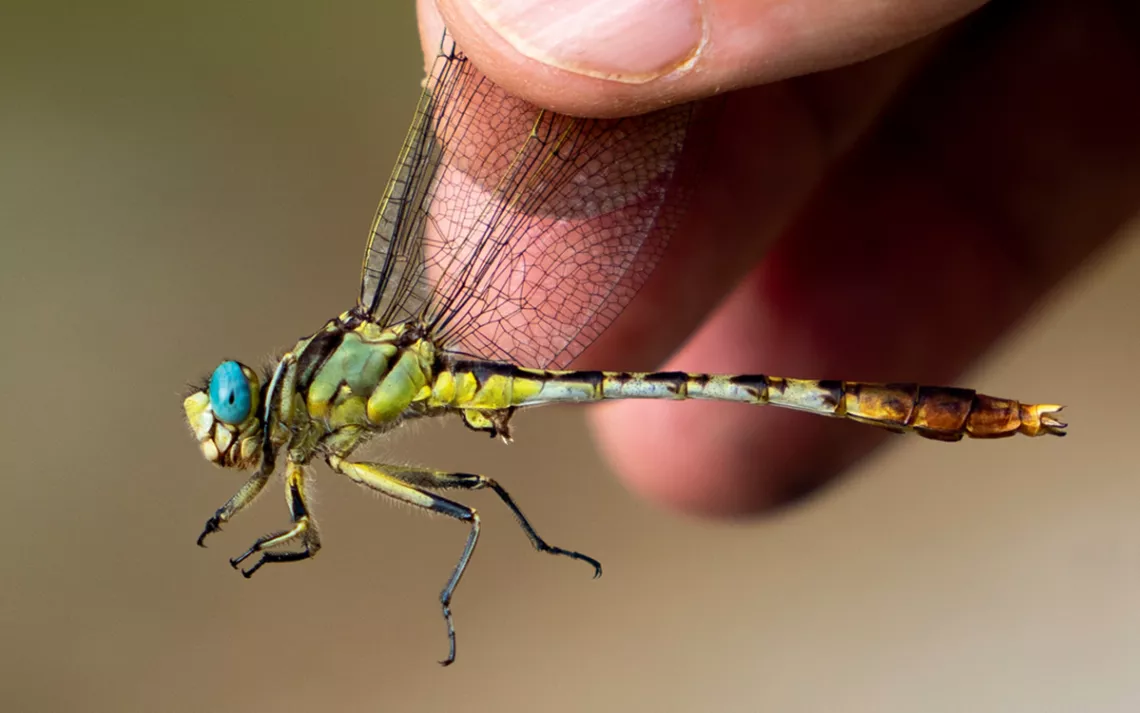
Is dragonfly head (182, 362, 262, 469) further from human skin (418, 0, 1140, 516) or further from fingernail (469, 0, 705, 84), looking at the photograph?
human skin (418, 0, 1140, 516)

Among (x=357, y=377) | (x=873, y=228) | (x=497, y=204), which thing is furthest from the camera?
(x=873, y=228)

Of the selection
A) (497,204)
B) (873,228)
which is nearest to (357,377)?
(497,204)

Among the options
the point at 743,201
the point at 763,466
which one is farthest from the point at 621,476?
Answer: the point at 743,201

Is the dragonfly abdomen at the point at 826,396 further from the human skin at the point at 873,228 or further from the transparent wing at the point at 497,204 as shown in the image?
the human skin at the point at 873,228

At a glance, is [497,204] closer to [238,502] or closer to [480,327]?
[480,327]

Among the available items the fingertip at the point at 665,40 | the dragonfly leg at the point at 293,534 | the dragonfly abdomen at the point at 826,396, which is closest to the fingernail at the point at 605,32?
the fingertip at the point at 665,40

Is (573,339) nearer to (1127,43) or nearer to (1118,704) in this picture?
(1127,43)

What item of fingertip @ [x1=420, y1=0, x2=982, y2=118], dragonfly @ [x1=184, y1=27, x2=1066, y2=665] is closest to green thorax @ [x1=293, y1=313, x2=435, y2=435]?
dragonfly @ [x1=184, y1=27, x2=1066, y2=665]
